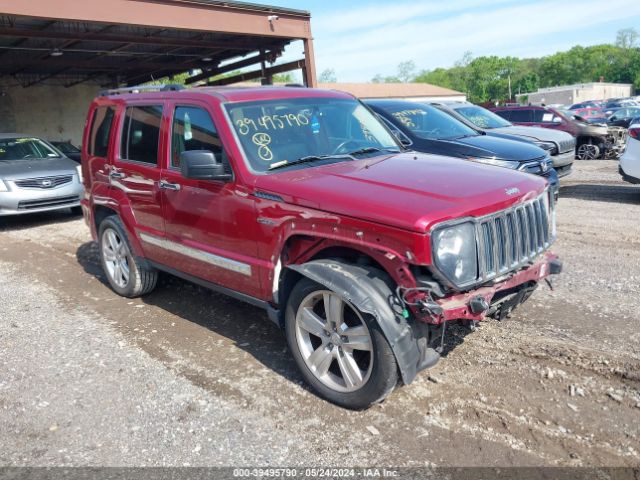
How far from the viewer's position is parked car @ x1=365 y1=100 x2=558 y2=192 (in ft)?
24.5

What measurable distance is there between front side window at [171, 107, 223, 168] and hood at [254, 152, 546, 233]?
2.27 feet

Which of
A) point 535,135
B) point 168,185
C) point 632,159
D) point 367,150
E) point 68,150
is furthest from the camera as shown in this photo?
point 68,150

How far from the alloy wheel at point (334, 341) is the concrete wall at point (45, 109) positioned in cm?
2123

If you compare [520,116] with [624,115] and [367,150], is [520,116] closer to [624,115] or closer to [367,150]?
[367,150]

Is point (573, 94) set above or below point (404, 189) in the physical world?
above

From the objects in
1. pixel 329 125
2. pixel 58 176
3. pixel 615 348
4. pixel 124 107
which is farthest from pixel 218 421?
pixel 58 176

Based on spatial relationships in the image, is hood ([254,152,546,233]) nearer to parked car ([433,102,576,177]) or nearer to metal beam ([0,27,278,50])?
parked car ([433,102,576,177])

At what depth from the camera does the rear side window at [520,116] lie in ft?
50.9

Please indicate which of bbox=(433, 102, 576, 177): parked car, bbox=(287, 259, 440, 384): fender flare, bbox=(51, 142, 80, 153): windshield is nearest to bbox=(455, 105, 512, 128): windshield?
bbox=(433, 102, 576, 177): parked car

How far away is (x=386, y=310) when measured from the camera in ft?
10.4

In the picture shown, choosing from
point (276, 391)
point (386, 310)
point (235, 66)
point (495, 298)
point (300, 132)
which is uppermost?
point (235, 66)

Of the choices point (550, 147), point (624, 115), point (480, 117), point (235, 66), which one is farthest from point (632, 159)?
point (624, 115)

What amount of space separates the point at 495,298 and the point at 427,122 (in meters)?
5.55

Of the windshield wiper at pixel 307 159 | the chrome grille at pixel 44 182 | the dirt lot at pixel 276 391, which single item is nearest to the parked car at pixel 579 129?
the dirt lot at pixel 276 391
